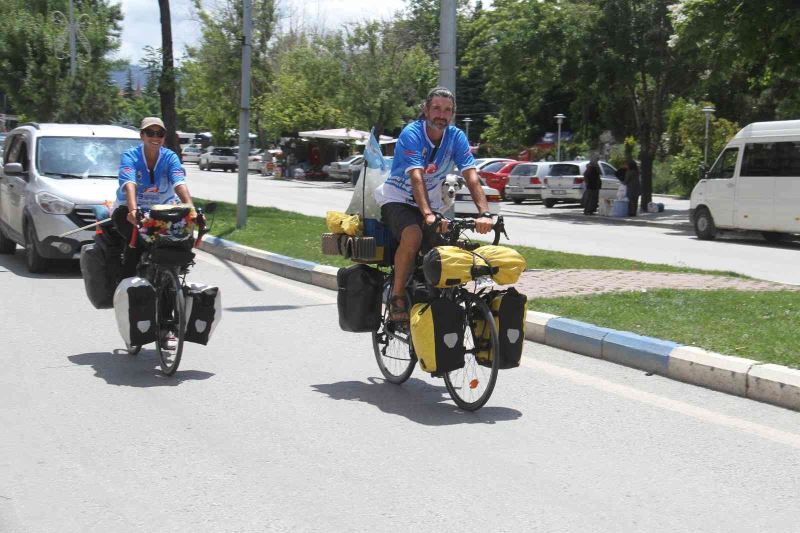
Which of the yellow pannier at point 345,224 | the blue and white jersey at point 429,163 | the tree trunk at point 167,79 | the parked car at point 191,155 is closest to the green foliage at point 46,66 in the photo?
the tree trunk at point 167,79

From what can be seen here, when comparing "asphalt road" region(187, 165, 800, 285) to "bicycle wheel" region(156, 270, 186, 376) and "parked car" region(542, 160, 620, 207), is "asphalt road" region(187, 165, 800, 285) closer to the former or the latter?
"parked car" region(542, 160, 620, 207)

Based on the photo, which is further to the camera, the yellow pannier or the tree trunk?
the tree trunk

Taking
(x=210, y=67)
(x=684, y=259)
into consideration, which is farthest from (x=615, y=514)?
(x=210, y=67)

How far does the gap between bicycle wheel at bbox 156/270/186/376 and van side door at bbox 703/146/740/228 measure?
16719 millimetres

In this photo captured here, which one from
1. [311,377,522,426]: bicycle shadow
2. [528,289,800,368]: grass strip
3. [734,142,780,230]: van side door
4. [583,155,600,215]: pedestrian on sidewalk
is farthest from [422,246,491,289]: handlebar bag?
[583,155,600,215]: pedestrian on sidewalk

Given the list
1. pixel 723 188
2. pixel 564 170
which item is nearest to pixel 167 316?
pixel 723 188

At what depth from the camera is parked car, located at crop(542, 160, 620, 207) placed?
115ft

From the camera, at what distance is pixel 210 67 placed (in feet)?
217

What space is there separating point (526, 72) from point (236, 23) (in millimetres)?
35018

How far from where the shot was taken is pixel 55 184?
43.5 ft

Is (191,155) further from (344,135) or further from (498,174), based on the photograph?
(498,174)

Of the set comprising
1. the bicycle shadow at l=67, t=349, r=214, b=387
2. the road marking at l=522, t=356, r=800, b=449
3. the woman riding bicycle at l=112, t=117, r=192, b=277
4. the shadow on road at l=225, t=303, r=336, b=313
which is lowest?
the bicycle shadow at l=67, t=349, r=214, b=387

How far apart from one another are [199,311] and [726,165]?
17118 mm

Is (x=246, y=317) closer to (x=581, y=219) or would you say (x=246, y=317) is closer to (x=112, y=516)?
(x=112, y=516)
